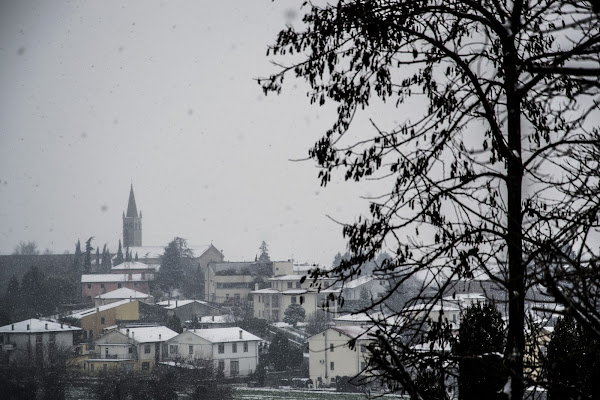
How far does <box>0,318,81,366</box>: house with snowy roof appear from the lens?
3300 centimetres

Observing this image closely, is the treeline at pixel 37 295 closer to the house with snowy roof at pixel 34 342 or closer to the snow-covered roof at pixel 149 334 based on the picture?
the house with snowy roof at pixel 34 342

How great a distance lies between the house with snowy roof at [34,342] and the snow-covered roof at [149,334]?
10.9 feet

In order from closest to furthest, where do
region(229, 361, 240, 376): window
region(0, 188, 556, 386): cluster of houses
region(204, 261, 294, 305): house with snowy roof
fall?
region(0, 188, 556, 386): cluster of houses
region(229, 361, 240, 376): window
region(204, 261, 294, 305): house with snowy roof

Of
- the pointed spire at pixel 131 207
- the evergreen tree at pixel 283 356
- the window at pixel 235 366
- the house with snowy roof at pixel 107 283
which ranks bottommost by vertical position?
the window at pixel 235 366

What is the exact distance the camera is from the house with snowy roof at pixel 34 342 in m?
33.0

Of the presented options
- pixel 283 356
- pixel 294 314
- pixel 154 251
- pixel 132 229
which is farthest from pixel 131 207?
pixel 283 356

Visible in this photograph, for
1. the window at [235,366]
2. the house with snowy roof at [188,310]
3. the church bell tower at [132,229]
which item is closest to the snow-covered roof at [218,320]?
the house with snowy roof at [188,310]

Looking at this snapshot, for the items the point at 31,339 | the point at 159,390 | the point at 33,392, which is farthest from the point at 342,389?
the point at 31,339

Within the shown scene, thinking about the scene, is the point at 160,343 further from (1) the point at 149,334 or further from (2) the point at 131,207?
(2) the point at 131,207

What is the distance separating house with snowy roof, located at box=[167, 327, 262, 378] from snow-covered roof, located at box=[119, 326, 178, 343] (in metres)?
0.84

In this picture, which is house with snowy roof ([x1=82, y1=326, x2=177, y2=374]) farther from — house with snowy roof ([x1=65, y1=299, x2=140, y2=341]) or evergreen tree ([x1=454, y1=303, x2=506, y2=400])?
evergreen tree ([x1=454, y1=303, x2=506, y2=400])

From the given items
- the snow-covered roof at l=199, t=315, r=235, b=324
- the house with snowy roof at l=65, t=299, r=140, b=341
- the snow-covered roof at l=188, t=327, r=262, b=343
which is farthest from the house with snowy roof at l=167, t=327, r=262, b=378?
the snow-covered roof at l=199, t=315, r=235, b=324

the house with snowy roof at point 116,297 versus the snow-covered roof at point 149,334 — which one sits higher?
the house with snowy roof at point 116,297

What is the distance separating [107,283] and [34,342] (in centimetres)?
2801
